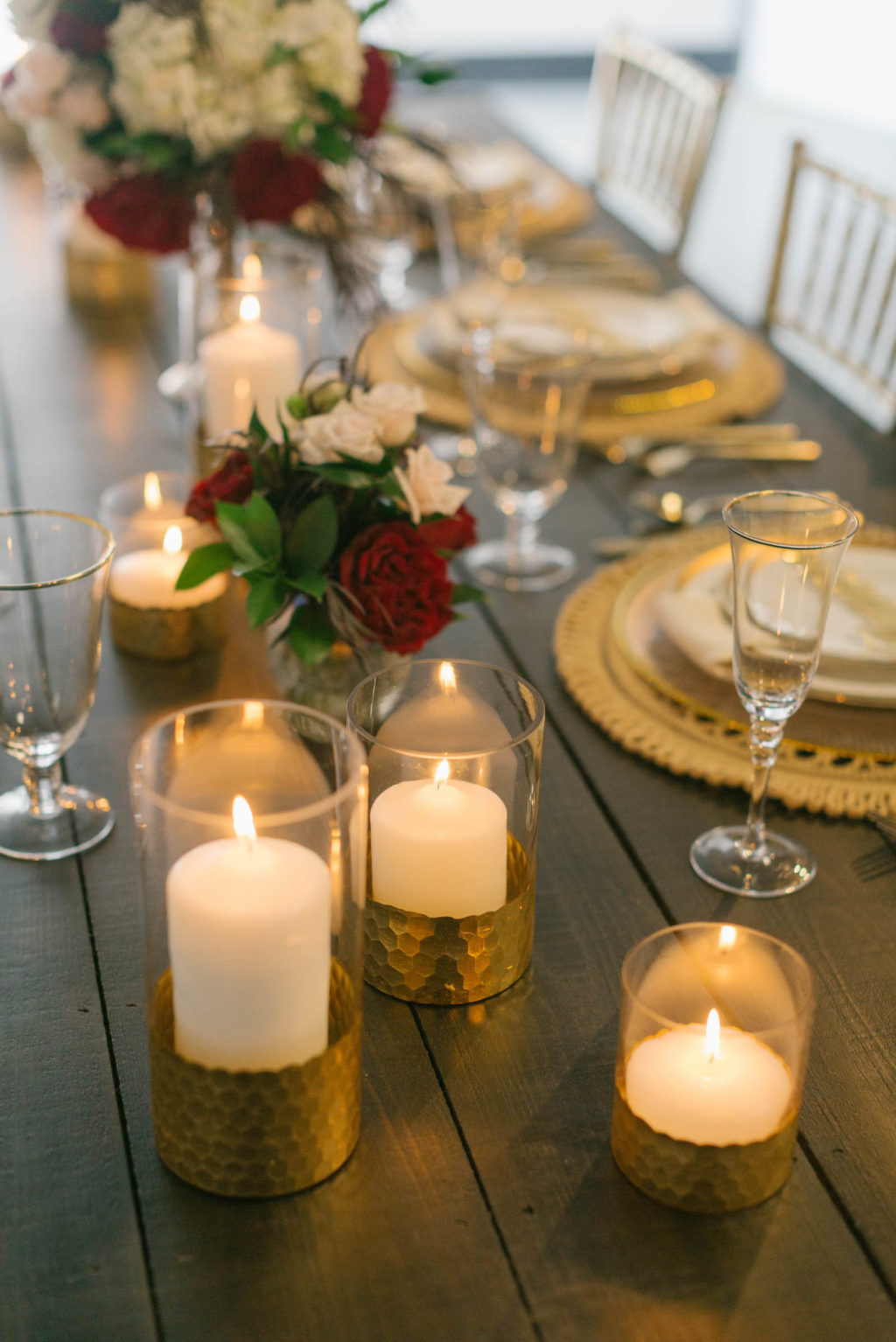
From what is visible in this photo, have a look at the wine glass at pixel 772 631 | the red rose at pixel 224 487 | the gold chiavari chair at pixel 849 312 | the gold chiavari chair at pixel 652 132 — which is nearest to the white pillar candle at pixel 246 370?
the red rose at pixel 224 487

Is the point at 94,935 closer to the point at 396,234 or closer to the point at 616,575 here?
the point at 616,575

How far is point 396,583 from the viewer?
0.85m

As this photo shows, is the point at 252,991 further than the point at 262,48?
No

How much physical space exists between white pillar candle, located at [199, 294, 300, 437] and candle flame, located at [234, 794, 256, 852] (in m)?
0.72

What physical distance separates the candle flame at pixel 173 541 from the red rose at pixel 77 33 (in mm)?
551

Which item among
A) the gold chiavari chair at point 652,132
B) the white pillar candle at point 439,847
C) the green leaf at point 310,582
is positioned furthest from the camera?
the gold chiavari chair at point 652,132

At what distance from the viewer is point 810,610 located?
79cm

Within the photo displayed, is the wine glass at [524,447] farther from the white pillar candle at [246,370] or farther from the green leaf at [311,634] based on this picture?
the green leaf at [311,634]

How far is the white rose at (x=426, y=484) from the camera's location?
867 millimetres

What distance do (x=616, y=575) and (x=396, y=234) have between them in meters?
0.70

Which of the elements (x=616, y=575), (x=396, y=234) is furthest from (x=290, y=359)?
(x=396, y=234)

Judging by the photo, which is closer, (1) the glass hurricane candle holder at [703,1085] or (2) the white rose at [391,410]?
(1) the glass hurricane candle holder at [703,1085]

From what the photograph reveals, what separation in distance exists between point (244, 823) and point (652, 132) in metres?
2.11

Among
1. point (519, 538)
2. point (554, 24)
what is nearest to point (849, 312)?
point (519, 538)
